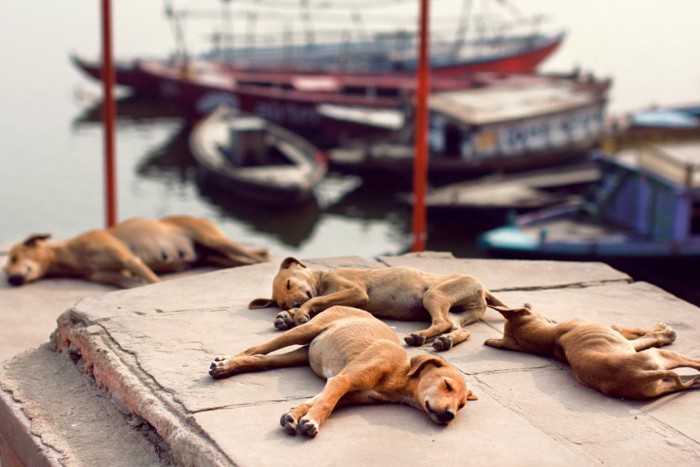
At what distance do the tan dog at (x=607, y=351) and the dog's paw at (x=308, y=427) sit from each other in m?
1.54

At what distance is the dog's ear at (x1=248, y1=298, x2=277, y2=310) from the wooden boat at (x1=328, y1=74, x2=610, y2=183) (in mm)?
23674

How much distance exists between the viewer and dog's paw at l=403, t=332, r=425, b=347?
567 centimetres

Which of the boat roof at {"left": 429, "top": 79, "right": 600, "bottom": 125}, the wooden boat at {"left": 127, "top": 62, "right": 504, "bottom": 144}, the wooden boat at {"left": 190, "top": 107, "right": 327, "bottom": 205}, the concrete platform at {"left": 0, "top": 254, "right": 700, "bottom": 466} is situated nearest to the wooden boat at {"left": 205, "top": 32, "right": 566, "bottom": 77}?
the wooden boat at {"left": 127, "top": 62, "right": 504, "bottom": 144}

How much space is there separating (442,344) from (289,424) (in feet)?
4.62

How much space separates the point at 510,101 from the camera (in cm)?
3338

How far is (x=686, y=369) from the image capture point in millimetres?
5531

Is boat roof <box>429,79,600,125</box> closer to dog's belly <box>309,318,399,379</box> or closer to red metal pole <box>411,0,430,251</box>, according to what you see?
red metal pole <box>411,0,430,251</box>

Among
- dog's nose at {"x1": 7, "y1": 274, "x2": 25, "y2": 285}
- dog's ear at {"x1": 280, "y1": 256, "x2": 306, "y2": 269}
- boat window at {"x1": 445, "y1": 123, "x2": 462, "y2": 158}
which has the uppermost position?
dog's ear at {"x1": 280, "y1": 256, "x2": 306, "y2": 269}

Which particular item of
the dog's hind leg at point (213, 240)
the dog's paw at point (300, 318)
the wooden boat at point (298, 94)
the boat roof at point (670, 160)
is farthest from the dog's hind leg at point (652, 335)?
the wooden boat at point (298, 94)

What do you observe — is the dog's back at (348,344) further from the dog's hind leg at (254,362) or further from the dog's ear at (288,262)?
the dog's ear at (288,262)

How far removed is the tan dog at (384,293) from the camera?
611 centimetres

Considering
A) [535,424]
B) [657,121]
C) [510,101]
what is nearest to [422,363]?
[535,424]

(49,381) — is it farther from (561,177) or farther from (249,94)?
(249,94)

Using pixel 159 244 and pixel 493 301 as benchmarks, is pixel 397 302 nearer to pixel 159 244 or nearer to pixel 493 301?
pixel 493 301
